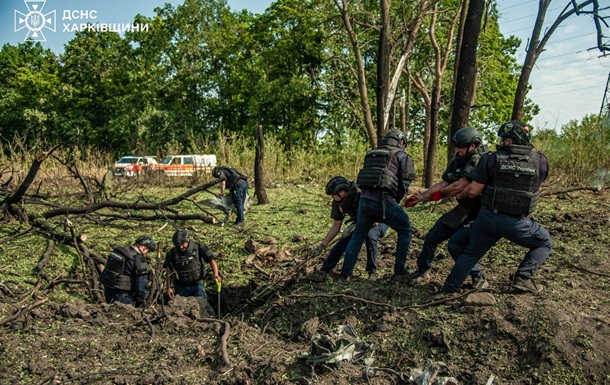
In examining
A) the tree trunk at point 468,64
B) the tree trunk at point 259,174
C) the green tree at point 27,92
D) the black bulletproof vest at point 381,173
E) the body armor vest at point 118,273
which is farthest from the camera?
the green tree at point 27,92

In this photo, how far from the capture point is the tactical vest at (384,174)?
5582 millimetres

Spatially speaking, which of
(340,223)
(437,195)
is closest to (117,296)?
(340,223)

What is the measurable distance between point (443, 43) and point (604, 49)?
14.2 m

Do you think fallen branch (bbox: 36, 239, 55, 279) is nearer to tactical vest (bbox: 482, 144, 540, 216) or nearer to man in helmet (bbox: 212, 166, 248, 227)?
man in helmet (bbox: 212, 166, 248, 227)

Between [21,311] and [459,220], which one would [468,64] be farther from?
[21,311]

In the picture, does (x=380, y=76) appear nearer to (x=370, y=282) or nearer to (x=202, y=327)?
(x=370, y=282)

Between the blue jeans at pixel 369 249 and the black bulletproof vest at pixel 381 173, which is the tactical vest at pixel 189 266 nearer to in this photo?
the blue jeans at pixel 369 249

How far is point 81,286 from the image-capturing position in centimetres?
727

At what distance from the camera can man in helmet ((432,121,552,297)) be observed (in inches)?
182

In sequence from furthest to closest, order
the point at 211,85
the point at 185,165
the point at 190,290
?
the point at 211,85 → the point at 185,165 → the point at 190,290

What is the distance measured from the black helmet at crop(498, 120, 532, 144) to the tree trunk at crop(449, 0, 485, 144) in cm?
536

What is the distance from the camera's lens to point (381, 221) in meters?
5.79

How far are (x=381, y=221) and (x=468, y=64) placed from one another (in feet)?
18.0

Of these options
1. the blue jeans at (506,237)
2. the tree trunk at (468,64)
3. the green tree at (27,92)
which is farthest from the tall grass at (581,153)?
the green tree at (27,92)
